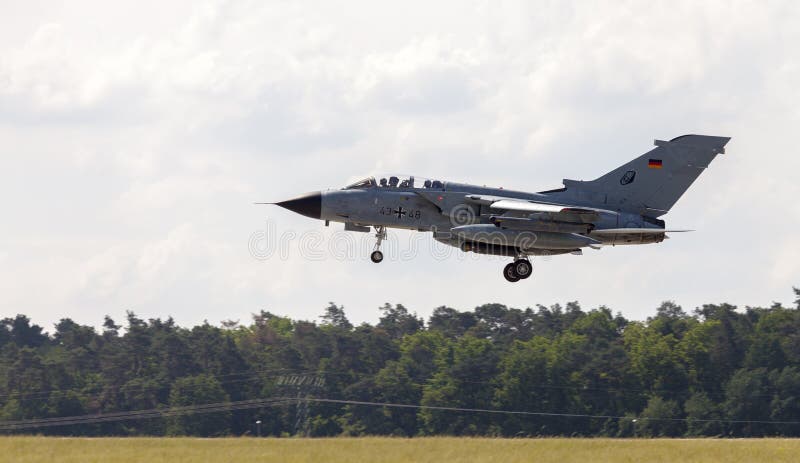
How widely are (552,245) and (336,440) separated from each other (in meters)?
9.00

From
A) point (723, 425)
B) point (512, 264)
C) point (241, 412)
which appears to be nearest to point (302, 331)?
point (241, 412)

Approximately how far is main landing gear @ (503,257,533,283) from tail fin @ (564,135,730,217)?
2938 mm

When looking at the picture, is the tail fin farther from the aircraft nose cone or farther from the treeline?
the treeline

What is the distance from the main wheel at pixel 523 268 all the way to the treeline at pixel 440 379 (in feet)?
129

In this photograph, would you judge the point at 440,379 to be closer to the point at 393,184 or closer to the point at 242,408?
the point at 242,408

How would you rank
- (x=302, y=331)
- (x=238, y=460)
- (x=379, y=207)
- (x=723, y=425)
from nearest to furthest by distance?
(x=238, y=460), (x=379, y=207), (x=723, y=425), (x=302, y=331)

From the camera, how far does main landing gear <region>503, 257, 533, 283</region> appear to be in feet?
120

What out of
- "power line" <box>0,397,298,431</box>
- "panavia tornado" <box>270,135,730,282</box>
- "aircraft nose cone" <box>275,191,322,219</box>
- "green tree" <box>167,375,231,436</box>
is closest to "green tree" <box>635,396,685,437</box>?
"power line" <box>0,397,298,431</box>

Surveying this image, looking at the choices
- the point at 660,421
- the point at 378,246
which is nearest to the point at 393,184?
the point at 378,246

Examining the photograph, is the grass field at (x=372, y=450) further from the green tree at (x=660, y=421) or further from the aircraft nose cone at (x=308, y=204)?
the green tree at (x=660, y=421)

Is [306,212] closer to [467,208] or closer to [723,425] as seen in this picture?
[467,208]

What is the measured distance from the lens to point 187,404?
82.6 metres

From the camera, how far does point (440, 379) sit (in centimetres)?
8531

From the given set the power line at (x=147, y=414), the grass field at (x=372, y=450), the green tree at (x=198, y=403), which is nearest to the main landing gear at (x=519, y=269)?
the grass field at (x=372, y=450)
